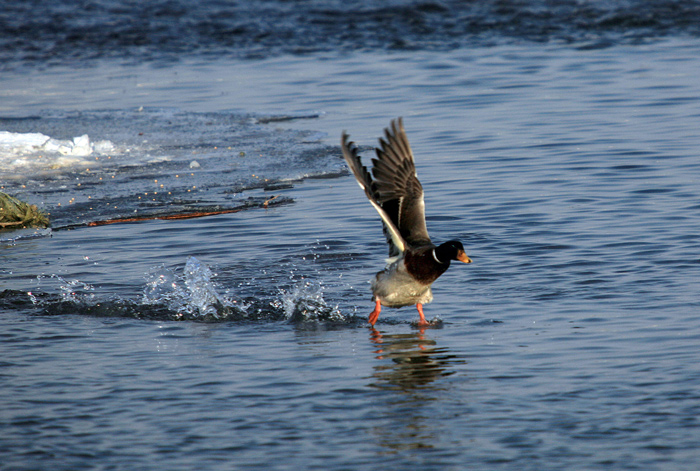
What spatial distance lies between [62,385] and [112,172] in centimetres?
609

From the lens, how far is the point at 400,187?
23.8 ft

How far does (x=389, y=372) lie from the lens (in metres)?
6.40

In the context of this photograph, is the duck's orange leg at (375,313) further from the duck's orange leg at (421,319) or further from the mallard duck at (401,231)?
the duck's orange leg at (421,319)

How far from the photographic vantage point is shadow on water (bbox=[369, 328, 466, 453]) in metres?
5.41

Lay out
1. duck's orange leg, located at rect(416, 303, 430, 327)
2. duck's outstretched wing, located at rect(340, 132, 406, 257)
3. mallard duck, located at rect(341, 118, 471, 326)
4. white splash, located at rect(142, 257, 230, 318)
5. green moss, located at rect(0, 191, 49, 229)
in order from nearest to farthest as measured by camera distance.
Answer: duck's outstretched wing, located at rect(340, 132, 406, 257) < mallard duck, located at rect(341, 118, 471, 326) < duck's orange leg, located at rect(416, 303, 430, 327) < white splash, located at rect(142, 257, 230, 318) < green moss, located at rect(0, 191, 49, 229)

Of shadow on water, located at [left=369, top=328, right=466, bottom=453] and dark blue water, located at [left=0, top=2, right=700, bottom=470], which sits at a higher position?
dark blue water, located at [left=0, top=2, right=700, bottom=470]

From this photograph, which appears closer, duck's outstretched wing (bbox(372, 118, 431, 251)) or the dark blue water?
the dark blue water

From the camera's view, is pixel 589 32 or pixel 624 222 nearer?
pixel 624 222

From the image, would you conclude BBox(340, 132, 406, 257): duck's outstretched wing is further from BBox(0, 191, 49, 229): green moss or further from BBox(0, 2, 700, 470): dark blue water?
BBox(0, 191, 49, 229): green moss

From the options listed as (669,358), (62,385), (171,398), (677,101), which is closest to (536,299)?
(669,358)

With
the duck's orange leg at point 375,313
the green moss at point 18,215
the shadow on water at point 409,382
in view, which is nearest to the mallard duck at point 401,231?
the duck's orange leg at point 375,313

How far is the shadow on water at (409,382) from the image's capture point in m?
5.41

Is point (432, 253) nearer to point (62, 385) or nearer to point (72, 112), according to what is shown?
point (62, 385)

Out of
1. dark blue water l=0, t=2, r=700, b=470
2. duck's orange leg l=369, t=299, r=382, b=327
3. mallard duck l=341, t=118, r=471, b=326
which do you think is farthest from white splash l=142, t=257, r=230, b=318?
mallard duck l=341, t=118, r=471, b=326
